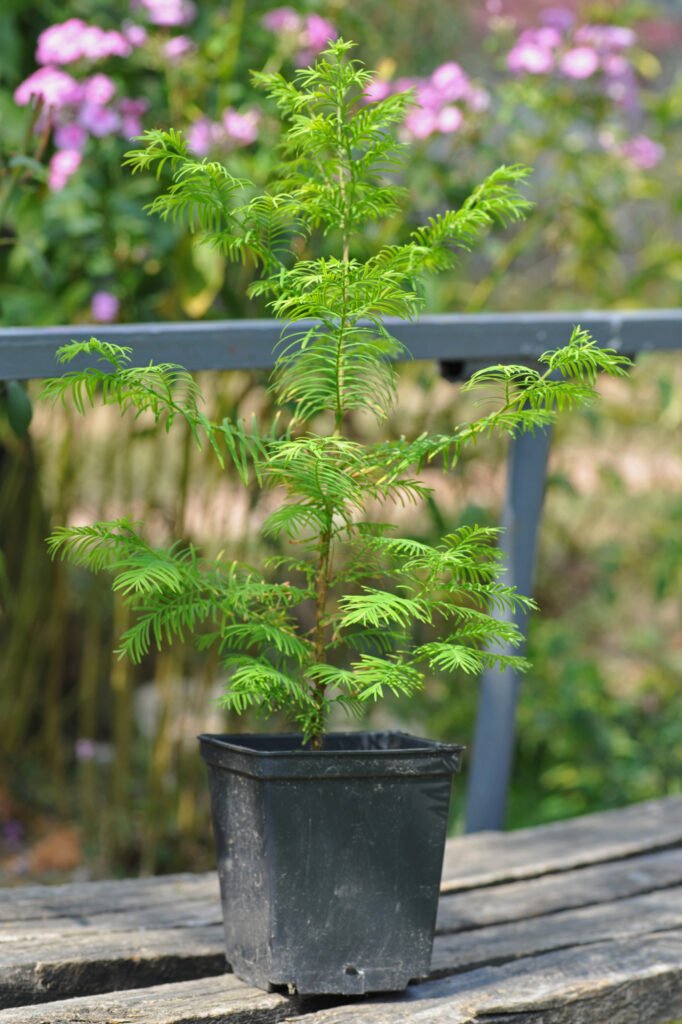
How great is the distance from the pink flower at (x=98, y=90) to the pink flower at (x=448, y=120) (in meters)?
0.70

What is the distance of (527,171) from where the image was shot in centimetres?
138

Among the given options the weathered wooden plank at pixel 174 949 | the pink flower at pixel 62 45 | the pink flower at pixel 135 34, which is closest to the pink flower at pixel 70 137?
the pink flower at pixel 62 45

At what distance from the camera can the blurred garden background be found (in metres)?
A: 2.57

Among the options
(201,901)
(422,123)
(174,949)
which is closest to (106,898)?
(201,901)

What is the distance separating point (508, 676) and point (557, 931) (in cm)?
56

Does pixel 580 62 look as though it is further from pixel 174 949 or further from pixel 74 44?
pixel 174 949

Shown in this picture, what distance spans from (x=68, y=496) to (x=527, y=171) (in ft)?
6.01

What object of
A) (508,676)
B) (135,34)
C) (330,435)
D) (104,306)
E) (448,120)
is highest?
(135,34)

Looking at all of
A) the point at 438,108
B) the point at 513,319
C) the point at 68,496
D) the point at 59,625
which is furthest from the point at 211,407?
the point at 513,319

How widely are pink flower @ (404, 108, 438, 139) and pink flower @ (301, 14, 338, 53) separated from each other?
0.79 ft

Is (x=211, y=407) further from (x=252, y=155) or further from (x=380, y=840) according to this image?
(x=380, y=840)

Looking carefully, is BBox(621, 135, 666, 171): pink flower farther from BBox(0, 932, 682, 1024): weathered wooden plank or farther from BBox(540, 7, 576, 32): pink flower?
BBox(0, 932, 682, 1024): weathered wooden plank

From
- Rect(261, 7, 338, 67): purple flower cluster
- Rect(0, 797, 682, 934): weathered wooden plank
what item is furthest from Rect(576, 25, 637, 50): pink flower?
Rect(0, 797, 682, 934): weathered wooden plank

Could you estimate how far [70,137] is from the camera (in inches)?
95.6
